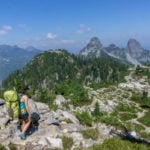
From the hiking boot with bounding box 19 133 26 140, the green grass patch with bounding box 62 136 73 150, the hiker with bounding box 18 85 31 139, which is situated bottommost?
the green grass patch with bounding box 62 136 73 150

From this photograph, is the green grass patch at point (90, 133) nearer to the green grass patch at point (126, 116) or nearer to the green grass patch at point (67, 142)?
the green grass patch at point (67, 142)

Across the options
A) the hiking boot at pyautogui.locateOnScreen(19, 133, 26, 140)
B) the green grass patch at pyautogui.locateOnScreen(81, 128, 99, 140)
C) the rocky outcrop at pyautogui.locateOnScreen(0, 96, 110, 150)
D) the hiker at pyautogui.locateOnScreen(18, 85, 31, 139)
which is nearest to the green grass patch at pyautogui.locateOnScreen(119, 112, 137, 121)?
the rocky outcrop at pyautogui.locateOnScreen(0, 96, 110, 150)

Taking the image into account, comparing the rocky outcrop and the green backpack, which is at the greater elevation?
the green backpack

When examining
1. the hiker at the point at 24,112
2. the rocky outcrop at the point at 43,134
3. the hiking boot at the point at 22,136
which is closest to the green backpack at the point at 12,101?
the hiker at the point at 24,112

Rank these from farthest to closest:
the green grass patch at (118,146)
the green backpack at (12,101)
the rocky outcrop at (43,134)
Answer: the green backpack at (12,101) < the rocky outcrop at (43,134) < the green grass patch at (118,146)

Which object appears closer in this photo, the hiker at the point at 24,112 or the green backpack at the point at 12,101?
the hiker at the point at 24,112

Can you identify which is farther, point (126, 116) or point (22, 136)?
point (126, 116)

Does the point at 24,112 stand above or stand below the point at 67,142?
above

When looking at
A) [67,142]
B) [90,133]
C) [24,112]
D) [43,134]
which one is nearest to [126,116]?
[90,133]

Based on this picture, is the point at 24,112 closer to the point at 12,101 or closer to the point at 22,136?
the point at 12,101

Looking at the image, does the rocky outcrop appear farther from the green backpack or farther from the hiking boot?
the green backpack

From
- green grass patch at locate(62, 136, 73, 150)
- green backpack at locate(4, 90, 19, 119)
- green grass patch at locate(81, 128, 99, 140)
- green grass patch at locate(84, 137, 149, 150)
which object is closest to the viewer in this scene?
green grass patch at locate(84, 137, 149, 150)

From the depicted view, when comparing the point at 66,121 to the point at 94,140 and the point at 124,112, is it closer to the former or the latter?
the point at 94,140

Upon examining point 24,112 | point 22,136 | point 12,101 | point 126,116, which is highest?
point 12,101
